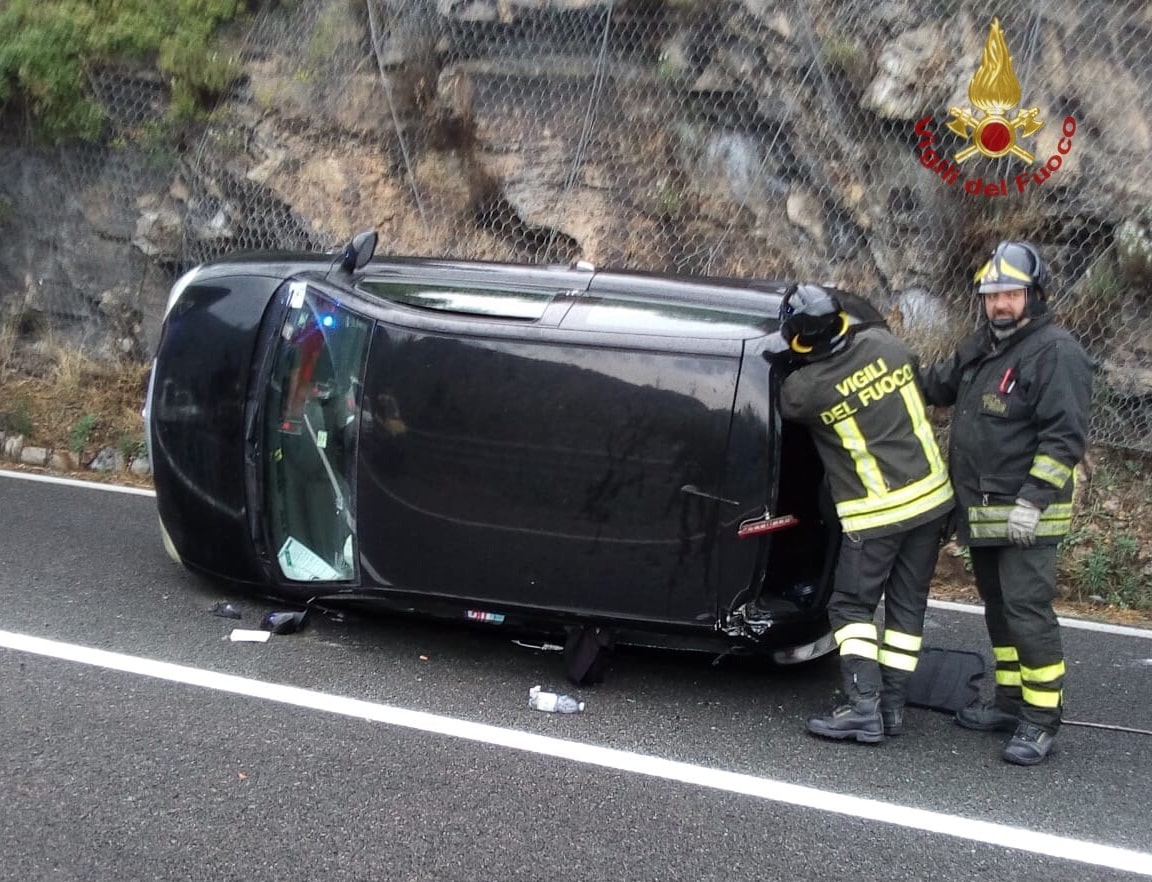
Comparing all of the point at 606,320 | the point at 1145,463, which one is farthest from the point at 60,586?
the point at 1145,463

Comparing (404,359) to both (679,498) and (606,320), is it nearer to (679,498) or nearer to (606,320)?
(606,320)

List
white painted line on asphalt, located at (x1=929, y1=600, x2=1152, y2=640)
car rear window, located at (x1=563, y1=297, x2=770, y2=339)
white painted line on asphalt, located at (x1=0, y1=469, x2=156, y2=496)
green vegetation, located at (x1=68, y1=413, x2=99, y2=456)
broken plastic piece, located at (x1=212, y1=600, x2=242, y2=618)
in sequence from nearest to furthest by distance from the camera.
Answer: car rear window, located at (x1=563, y1=297, x2=770, y2=339) < broken plastic piece, located at (x1=212, y1=600, x2=242, y2=618) < white painted line on asphalt, located at (x1=929, y1=600, x2=1152, y2=640) < white painted line on asphalt, located at (x1=0, y1=469, x2=156, y2=496) < green vegetation, located at (x1=68, y1=413, x2=99, y2=456)

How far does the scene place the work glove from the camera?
400 centimetres

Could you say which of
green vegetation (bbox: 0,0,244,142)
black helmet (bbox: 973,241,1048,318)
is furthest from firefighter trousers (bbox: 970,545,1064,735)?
green vegetation (bbox: 0,0,244,142)

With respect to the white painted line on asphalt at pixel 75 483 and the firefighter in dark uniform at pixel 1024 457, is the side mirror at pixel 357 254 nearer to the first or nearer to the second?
the firefighter in dark uniform at pixel 1024 457

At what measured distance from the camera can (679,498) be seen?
14.3ft

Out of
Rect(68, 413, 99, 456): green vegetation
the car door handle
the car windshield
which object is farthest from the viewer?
Rect(68, 413, 99, 456): green vegetation

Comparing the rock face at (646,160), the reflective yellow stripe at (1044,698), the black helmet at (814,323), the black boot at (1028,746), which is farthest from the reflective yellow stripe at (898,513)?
the rock face at (646,160)

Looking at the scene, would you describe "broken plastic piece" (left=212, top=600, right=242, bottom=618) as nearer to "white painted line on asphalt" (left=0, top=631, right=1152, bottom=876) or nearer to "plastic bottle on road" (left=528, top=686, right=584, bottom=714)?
"white painted line on asphalt" (left=0, top=631, right=1152, bottom=876)

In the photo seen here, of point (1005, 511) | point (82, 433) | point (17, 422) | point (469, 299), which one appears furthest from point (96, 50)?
point (1005, 511)

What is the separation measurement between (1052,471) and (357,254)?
2.97m

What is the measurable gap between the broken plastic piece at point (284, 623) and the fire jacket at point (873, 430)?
7.77 feet

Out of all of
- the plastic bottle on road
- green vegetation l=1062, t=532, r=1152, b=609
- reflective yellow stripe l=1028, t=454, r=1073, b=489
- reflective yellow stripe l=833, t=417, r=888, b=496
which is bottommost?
the plastic bottle on road

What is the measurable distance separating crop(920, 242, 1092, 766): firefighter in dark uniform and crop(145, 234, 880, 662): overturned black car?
60 centimetres
